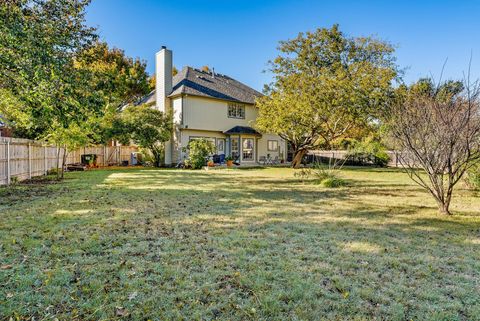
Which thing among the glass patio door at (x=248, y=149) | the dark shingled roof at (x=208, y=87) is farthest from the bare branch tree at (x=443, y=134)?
the glass patio door at (x=248, y=149)

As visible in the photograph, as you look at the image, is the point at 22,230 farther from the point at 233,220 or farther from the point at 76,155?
the point at 76,155

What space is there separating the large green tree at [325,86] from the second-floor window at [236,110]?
12.0 ft

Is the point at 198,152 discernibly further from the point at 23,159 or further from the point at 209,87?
the point at 23,159

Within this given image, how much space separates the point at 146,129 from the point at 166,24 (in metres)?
7.20

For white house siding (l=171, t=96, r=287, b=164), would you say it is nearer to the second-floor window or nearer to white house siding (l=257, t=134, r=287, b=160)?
the second-floor window

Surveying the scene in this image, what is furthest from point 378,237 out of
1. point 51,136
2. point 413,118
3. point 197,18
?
point 197,18

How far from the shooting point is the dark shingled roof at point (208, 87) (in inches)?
890

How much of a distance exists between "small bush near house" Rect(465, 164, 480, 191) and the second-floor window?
57.1 feet

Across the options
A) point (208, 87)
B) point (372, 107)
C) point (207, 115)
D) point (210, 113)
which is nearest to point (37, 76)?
point (372, 107)

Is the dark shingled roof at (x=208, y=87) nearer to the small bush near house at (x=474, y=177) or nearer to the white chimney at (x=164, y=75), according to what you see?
the white chimney at (x=164, y=75)

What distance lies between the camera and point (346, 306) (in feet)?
9.16

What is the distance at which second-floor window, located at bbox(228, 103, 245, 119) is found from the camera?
25.0 metres

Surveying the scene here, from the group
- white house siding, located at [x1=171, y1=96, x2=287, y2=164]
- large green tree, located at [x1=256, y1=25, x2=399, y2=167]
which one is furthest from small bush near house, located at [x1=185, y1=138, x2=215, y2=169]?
large green tree, located at [x1=256, y1=25, x2=399, y2=167]

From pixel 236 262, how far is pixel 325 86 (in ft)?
45.8
